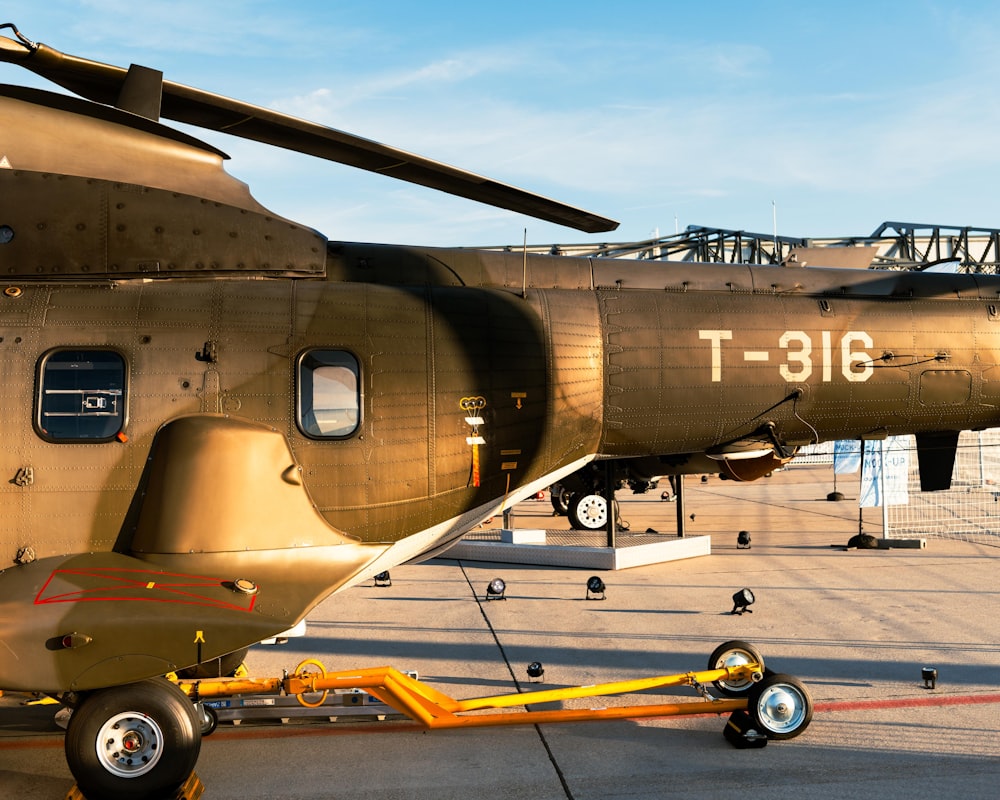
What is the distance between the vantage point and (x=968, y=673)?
8.56 meters

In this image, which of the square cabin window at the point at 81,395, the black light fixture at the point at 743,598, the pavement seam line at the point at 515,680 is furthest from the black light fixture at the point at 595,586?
the square cabin window at the point at 81,395

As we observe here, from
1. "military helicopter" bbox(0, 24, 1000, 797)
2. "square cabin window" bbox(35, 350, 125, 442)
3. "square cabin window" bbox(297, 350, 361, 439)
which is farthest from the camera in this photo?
"square cabin window" bbox(297, 350, 361, 439)

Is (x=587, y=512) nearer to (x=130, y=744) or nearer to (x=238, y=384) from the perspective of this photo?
(x=238, y=384)

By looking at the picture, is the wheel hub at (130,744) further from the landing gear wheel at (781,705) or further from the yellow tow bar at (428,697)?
the landing gear wheel at (781,705)

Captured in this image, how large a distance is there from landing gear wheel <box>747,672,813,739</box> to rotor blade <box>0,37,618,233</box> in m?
3.96

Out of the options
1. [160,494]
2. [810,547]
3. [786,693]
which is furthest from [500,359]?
[810,547]

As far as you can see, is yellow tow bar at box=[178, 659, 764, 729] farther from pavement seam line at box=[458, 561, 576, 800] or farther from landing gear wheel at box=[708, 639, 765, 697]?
landing gear wheel at box=[708, 639, 765, 697]

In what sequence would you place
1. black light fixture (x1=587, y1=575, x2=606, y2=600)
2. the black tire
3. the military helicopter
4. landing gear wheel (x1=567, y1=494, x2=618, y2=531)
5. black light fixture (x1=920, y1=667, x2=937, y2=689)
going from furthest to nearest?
landing gear wheel (x1=567, y1=494, x2=618, y2=531) < black light fixture (x1=587, y1=575, x2=606, y2=600) < black light fixture (x1=920, y1=667, x2=937, y2=689) < the military helicopter < the black tire

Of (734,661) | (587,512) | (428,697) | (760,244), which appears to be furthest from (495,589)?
(760,244)

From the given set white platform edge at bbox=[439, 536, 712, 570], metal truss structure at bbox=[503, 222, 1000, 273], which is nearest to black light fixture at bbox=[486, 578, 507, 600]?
white platform edge at bbox=[439, 536, 712, 570]

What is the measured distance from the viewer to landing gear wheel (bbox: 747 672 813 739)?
6.97 meters

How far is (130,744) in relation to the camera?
20.1ft

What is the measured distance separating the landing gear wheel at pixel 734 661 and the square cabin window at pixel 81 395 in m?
5.12

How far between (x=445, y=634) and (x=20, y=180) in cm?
637
